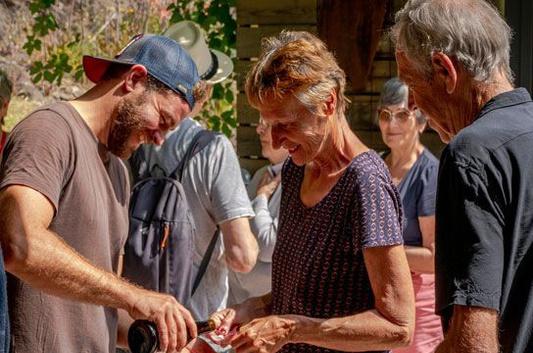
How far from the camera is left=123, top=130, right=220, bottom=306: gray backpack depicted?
406 centimetres

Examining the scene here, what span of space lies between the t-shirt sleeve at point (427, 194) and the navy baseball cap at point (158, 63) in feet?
4.78

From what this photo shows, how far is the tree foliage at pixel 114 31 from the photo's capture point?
24.1 feet

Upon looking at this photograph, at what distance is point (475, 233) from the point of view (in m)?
2.16

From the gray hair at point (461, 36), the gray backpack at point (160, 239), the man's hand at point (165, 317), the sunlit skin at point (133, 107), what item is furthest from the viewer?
the gray backpack at point (160, 239)

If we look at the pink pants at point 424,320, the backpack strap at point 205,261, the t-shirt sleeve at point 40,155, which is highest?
the t-shirt sleeve at point 40,155

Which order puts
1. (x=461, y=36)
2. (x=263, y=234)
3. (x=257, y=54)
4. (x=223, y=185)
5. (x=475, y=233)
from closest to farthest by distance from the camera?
(x=475, y=233)
(x=461, y=36)
(x=223, y=185)
(x=263, y=234)
(x=257, y=54)

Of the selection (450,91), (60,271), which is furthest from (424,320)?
(450,91)

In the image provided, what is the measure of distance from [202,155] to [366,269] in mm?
1525

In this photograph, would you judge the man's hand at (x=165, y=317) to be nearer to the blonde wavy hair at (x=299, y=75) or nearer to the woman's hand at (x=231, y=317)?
the woman's hand at (x=231, y=317)

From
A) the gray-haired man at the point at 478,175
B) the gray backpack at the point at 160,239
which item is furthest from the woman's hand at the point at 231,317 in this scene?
the gray-haired man at the point at 478,175

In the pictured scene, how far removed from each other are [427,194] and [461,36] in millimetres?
2325

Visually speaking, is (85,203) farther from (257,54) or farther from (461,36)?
(257,54)

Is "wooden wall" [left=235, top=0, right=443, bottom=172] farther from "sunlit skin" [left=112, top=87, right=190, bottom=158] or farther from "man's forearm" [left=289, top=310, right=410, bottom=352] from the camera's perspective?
"man's forearm" [left=289, top=310, right=410, bottom=352]

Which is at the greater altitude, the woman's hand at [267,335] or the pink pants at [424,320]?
the woman's hand at [267,335]
